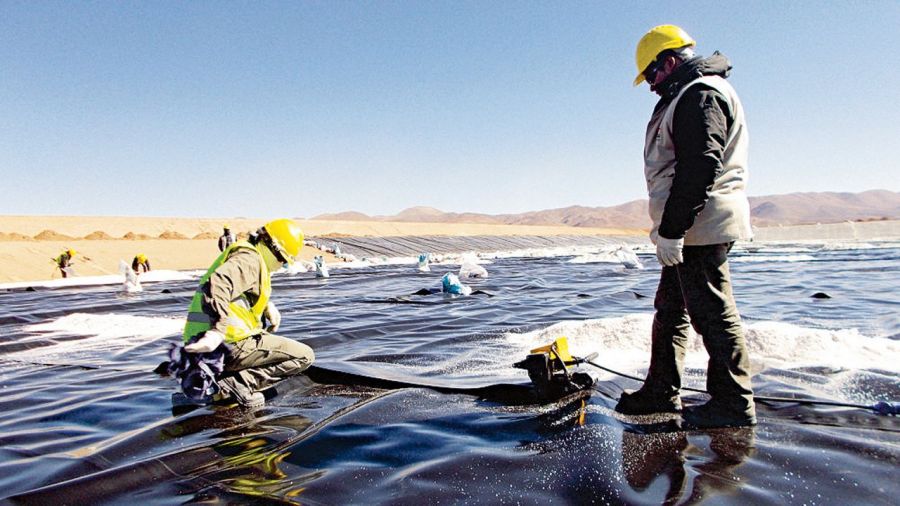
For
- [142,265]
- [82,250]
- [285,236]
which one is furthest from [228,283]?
[82,250]

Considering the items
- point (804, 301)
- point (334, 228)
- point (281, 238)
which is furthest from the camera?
point (334, 228)

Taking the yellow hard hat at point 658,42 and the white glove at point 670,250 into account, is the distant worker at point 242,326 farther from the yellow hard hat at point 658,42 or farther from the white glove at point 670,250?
the yellow hard hat at point 658,42

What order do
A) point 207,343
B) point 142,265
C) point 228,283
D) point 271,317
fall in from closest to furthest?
point 207,343 → point 228,283 → point 271,317 → point 142,265

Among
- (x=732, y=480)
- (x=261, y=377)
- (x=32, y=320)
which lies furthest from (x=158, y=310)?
(x=732, y=480)

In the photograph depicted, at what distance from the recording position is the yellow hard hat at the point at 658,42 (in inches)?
125

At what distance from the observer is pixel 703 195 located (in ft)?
9.54

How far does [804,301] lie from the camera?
9.31 meters

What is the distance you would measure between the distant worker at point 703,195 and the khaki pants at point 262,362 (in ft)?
10.3

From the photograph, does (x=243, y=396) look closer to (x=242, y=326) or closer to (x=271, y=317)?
(x=242, y=326)

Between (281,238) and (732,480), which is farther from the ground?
(281,238)

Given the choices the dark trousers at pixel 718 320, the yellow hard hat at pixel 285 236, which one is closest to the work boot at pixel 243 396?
the yellow hard hat at pixel 285 236

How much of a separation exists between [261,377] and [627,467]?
312 centimetres

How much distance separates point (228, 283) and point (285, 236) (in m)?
0.68

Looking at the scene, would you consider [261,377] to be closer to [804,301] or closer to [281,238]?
[281,238]
